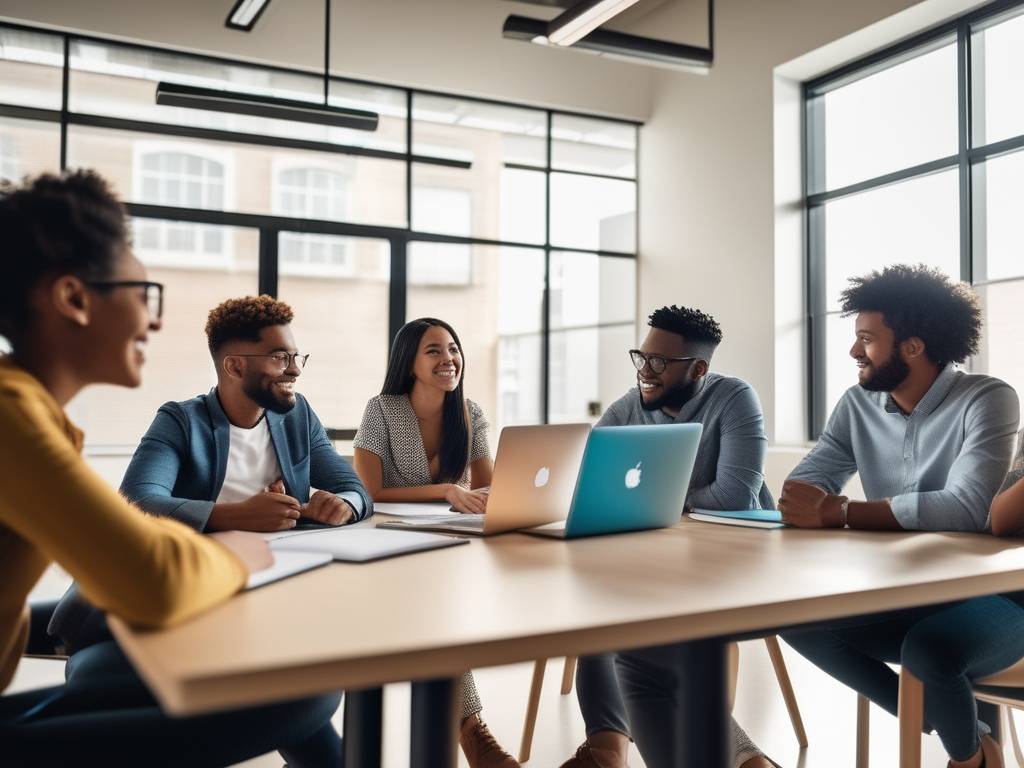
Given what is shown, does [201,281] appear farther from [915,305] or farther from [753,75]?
[915,305]

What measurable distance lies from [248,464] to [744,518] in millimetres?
1195

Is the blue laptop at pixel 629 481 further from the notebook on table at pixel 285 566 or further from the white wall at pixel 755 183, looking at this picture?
the white wall at pixel 755 183

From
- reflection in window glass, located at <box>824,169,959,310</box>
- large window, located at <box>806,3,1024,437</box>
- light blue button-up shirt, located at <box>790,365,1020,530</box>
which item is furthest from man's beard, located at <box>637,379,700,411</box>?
large window, located at <box>806,3,1024,437</box>

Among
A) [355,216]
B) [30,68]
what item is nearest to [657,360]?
[355,216]

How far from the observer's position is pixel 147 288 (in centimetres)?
123

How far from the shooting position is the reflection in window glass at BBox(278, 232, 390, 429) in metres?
5.60

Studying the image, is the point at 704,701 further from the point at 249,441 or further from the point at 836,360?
the point at 836,360

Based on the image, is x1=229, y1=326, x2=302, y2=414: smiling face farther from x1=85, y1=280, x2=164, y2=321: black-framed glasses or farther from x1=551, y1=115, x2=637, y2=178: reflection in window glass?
x1=551, y1=115, x2=637, y2=178: reflection in window glass

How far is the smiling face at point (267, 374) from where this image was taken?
6.94 ft

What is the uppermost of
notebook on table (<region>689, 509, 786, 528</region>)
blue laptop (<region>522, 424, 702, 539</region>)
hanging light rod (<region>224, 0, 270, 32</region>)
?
hanging light rod (<region>224, 0, 270, 32</region>)

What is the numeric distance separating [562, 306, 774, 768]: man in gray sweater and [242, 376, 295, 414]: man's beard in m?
0.96

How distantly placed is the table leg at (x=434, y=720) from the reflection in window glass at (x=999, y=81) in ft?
14.9

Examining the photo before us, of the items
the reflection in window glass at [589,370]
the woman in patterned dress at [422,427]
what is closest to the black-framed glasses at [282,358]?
the woman in patterned dress at [422,427]

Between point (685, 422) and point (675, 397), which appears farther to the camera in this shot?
point (675, 397)
